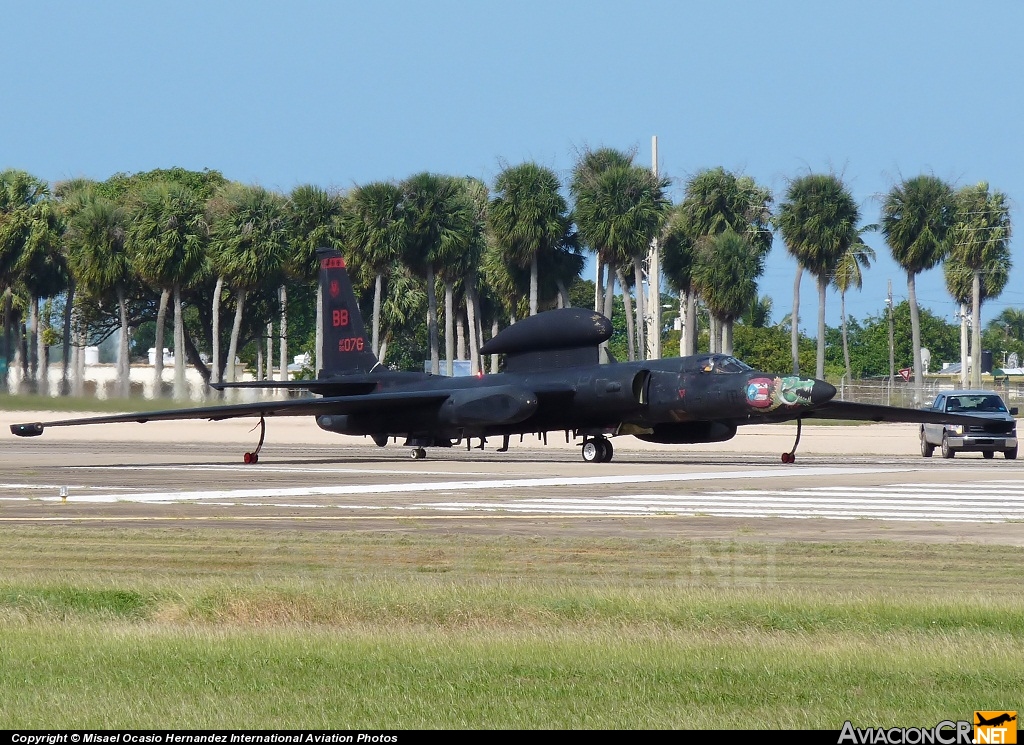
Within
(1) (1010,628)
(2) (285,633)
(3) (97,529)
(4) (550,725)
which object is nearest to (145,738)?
(4) (550,725)

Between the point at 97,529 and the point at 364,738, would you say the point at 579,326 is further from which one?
the point at 364,738

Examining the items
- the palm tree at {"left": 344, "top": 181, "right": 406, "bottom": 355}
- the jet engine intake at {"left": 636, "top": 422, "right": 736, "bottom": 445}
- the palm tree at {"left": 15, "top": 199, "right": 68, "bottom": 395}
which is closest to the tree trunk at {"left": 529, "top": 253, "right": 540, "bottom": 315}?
the palm tree at {"left": 344, "top": 181, "right": 406, "bottom": 355}

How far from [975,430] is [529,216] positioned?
4335 centimetres

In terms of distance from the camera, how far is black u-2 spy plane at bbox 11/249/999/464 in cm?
3247

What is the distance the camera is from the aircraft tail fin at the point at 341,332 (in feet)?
132

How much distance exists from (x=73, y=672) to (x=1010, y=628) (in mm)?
7088

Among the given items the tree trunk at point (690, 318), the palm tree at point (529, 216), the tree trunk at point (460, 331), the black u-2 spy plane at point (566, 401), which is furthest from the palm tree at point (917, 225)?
the black u-2 spy plane at point (566, 401)

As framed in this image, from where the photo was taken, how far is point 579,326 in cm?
3584

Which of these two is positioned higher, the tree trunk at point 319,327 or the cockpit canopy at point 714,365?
the tree trunk at point 319,327

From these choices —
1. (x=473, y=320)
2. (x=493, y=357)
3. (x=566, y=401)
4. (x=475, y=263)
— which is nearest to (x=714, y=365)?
(x=566, y=401)

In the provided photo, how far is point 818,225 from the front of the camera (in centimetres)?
8050

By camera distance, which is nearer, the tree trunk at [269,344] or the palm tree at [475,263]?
the palm tree at [475,263]

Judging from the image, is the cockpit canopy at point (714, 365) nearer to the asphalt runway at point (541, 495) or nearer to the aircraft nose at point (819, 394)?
the aircraft nose at point (819, 394)

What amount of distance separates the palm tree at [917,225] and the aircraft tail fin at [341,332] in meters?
49.8
